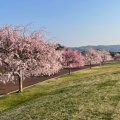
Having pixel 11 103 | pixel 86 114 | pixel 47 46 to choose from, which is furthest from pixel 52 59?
pixel 86 114

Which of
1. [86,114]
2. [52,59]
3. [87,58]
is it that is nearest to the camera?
[86,114]

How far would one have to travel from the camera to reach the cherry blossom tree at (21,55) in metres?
36.7

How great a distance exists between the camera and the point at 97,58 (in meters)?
118

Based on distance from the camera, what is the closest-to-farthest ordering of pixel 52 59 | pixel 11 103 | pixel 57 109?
pixel 57 109, pixel 11 103, pixel 52 59

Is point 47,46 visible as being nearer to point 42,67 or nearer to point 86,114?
→ point 42,67

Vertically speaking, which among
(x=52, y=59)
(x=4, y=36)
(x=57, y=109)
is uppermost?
(x=4, y=36)

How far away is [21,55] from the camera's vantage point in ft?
123

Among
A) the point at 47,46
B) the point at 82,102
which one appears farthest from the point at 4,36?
the point at 82,102

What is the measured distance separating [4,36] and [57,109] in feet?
75.6

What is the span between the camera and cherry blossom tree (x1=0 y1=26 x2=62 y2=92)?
3666 centimetres

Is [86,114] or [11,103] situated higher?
[86,114]

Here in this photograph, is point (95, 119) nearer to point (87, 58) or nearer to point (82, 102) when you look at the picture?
point (82, 102)

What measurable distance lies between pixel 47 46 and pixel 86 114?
25588 millimetres

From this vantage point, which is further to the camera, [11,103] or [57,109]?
[11,103]
